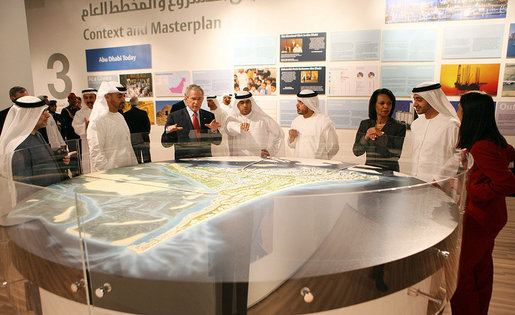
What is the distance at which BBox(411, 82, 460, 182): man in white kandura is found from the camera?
3311 mm

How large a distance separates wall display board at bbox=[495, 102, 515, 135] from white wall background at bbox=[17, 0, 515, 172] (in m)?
0.09

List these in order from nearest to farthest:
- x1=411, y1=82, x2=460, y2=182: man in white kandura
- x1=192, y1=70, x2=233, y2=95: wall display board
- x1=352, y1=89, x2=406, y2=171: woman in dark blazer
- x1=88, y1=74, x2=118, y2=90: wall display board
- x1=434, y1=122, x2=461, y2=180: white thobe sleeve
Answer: x1=434, y1=122, x2=461, y2=180: white thobe sleeve, x1=411, y1=82, x2=460, y2=182: man in white kandura, x1=352, y1=89, x2=406, y2=171: woman in dark blazer, x1=192, y1=70, x2=233, y2=95: wall display board, x1=88, y1=74, x2=118, y2=90: wall display board

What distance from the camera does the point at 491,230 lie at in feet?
7.75

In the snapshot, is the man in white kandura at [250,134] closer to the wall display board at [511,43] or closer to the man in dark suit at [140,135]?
the man in dark suit at [140,135]

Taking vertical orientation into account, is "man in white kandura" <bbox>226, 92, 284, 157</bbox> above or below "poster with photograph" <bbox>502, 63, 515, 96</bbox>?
below

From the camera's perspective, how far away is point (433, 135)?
3.39 metres

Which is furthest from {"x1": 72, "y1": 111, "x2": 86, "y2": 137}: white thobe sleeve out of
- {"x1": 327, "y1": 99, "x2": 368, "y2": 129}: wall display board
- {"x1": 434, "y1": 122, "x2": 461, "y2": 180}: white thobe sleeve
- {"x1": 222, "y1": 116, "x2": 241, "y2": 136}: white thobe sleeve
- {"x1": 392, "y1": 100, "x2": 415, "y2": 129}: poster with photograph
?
{"x1": 434, "y1": 122, "x2": 461, "y2": 180}: white thobe sleeve

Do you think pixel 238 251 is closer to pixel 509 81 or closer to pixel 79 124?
pixel 509 81

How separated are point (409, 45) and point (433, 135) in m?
2.41

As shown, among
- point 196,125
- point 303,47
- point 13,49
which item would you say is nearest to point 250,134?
point 196,125

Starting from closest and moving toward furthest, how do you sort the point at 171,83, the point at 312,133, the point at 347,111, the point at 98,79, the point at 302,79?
the point at 312,133 → the point at 347,111 → the point at 302,79 → the point at 171,83 → the point at 98,79

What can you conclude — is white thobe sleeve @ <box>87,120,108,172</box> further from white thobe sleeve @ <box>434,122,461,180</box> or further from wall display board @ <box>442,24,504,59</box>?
wall display board @ <box>442,24,504,59</box>

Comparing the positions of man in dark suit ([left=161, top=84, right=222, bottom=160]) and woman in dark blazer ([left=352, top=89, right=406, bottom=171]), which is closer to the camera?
woman in dark blazer ([left=352, top=89, right=406, bottom=171])

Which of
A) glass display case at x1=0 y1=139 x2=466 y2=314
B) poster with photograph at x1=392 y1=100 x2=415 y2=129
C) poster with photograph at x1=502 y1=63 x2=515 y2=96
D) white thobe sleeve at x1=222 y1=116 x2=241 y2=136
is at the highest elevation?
poster with photograph at x1=502 y1=63 x2=515 y2=96
